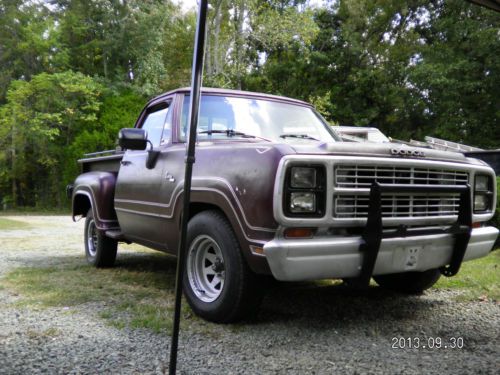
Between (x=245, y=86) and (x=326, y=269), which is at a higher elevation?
(x=245, y=86)

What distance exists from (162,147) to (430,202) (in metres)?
2.42

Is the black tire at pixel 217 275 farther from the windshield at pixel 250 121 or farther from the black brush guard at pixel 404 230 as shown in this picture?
the windshield at pixel 250 121

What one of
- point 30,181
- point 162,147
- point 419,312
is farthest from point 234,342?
point 30,181

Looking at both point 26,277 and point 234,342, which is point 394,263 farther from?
point 26,277

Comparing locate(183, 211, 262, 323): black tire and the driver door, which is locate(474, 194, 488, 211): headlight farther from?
the driver door

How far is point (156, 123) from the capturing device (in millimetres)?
4980

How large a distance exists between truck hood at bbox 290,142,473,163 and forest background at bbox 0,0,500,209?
16587 mm

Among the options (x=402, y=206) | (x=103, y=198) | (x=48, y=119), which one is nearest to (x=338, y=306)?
(x=402, y=206)

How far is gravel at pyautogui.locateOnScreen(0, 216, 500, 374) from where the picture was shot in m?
2.74

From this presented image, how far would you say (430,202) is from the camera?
355 centimetres

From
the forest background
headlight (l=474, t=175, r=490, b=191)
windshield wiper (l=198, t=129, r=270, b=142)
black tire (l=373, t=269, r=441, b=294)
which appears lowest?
black tire (l=373, t=269, r=441, b=294)

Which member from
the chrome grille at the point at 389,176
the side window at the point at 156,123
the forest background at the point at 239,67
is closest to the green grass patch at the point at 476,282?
the chrome grille at the point at 389,176

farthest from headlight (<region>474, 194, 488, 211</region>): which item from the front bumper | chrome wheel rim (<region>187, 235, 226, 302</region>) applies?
chrome wheel rim (<region>187, 235, 226, 302</region>)

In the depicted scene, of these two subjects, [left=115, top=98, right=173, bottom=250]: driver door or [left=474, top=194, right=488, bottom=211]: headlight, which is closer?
[left=474, top=194, right=488, bottom=211]: headlight
